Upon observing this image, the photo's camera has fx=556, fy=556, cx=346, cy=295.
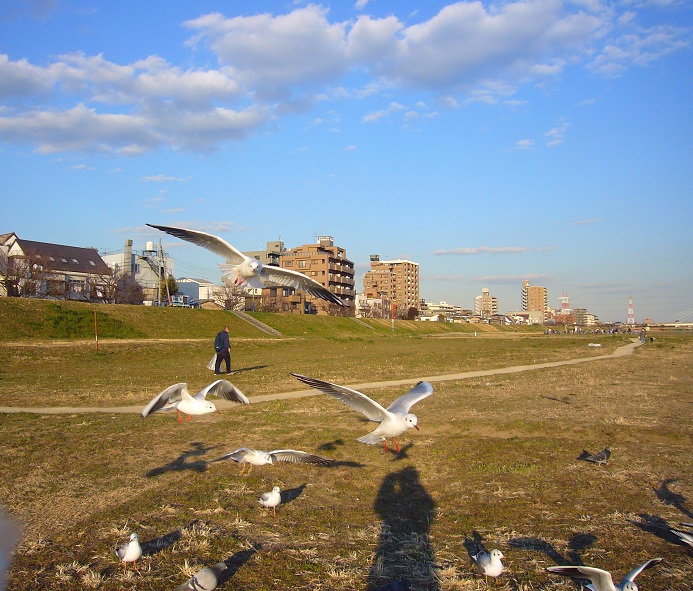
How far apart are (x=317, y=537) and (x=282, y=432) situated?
4.99 meters

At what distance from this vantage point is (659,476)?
24.6 feet

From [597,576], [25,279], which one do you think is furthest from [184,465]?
[25,279]

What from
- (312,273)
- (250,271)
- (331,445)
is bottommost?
(331,445)

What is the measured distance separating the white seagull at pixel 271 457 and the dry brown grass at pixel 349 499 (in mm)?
240

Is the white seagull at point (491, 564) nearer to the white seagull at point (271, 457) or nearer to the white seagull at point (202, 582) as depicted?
the white seagull at point (202, 582)

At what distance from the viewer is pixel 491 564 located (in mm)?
4629

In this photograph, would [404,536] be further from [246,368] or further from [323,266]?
[323,266]

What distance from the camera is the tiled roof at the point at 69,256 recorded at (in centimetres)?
7456

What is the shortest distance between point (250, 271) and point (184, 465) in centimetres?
739

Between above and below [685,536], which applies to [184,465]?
below

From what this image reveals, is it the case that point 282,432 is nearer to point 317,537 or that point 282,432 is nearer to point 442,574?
point 317,537

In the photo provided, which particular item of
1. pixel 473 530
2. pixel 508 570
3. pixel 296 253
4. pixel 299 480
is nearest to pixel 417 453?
pixel 299 480

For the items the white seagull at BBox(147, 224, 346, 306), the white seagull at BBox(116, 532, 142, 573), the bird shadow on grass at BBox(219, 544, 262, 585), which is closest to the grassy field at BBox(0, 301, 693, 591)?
the bird shadow on grass at BBox(219, 544, 262, 585)

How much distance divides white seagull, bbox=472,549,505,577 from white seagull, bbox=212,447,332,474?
10.9 ft
